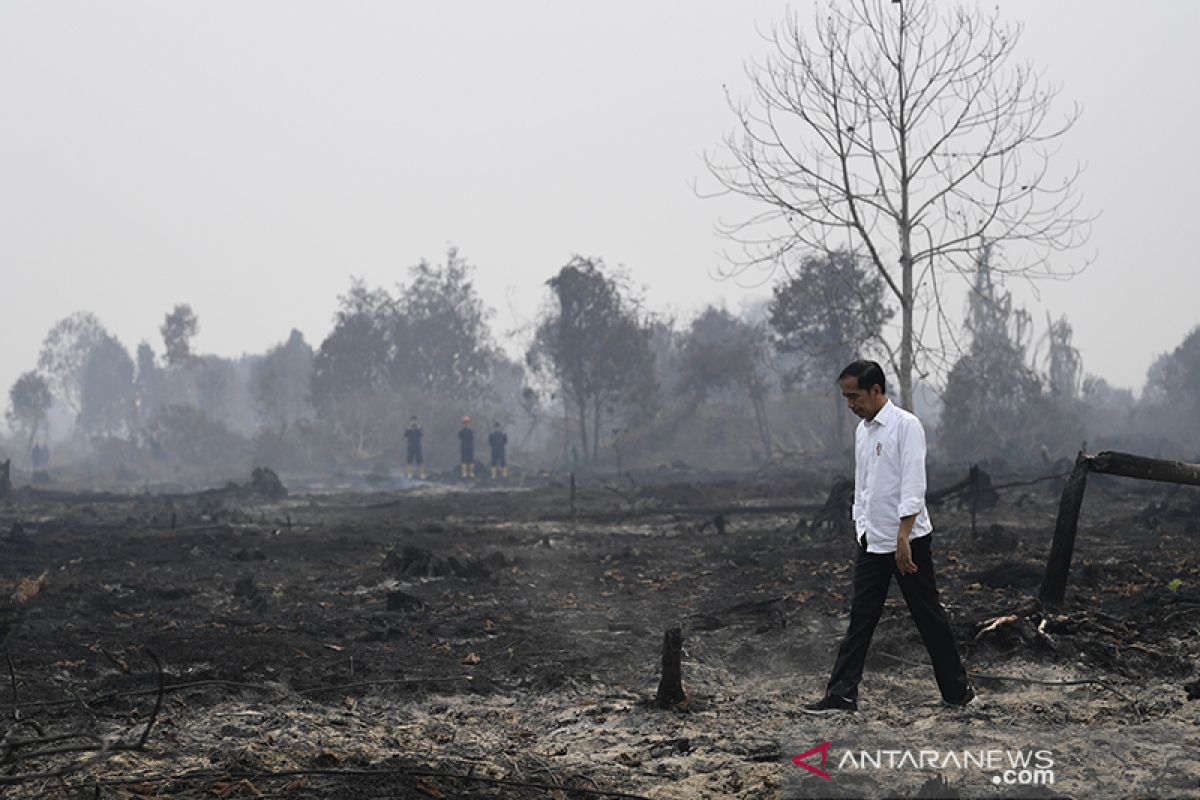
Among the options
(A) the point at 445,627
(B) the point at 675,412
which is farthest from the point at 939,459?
(A) the point at 445,627

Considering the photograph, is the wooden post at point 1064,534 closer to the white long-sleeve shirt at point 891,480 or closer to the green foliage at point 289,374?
the white long-sleeve shirt at point 891,480

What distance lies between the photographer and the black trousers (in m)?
5.51

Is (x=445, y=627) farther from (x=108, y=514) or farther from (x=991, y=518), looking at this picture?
→ (x=108, y=514)

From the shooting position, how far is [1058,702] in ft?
18.7

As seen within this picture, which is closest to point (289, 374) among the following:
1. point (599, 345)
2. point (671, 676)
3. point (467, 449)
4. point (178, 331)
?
point (178, 331)

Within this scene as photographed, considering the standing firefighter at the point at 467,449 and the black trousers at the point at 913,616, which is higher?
the standing firefighter at the point at 467,449

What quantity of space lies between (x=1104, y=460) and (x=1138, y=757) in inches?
105

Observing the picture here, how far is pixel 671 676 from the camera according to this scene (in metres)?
6.35

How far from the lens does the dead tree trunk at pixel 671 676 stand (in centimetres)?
629

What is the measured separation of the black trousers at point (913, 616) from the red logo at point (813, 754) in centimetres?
58

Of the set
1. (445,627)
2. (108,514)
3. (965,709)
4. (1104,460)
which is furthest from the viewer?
(108,514)

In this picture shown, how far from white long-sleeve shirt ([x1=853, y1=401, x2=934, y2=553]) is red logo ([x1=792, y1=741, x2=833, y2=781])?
1.08 m

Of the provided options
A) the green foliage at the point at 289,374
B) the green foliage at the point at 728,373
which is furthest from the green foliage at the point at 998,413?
the green foliage at the point at 289,374

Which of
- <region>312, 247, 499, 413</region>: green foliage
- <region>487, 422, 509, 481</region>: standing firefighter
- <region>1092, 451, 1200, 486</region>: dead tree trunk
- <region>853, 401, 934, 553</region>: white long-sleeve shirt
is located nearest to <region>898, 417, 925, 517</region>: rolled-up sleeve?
<region>853, 401, 934, 553</region>: white long-sleeve shirt
